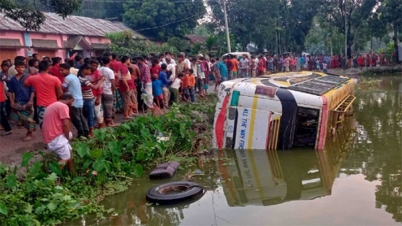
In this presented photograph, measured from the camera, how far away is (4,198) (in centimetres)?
497

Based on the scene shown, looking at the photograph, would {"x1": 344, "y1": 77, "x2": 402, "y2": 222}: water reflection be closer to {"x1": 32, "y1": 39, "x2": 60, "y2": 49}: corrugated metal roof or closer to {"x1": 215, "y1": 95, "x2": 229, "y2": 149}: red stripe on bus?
{"x1": 215, "y1": 95, "x2": 229, "y2": 149}: red stripe on bus

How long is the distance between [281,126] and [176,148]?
2.03m

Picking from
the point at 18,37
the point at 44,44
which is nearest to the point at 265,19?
the point at 44,44

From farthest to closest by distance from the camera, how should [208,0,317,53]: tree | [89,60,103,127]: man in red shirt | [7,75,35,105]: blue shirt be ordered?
[208,0,317,53]: tree < [89,60,103,127]: man in red shirt < [7,75,35,105]: blue shirt

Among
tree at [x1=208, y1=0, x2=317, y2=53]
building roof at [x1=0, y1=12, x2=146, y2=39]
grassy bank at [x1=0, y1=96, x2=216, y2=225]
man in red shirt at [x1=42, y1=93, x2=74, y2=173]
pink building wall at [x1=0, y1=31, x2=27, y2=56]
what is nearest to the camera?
grassy bank at [x1=0, y1=96, x2=216, y2=225]

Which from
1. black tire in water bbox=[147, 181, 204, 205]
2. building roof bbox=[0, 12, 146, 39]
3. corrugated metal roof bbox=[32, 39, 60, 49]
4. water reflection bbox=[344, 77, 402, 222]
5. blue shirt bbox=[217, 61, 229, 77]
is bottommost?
water reflection bbox=[344, 77, 402, 222]

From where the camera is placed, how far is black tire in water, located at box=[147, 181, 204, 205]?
5.65 metres

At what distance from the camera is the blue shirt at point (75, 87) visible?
24.0 feet

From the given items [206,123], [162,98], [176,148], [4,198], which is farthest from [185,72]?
[4,198]

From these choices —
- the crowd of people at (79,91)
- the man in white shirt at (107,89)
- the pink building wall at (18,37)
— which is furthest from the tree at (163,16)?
the man in white shirt at (107,89)

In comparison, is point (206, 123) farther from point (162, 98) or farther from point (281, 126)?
point (281, 126)

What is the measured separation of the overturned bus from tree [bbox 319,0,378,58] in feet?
80.3

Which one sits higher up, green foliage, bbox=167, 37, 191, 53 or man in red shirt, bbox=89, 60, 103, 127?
green foliage, bbox=167, 37, 191, 53

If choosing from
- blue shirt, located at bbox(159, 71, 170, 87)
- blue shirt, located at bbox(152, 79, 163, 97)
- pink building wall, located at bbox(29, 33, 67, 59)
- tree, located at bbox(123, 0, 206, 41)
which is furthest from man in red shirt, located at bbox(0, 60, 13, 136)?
tree, located at bbox(123, 0, 206, 41)
